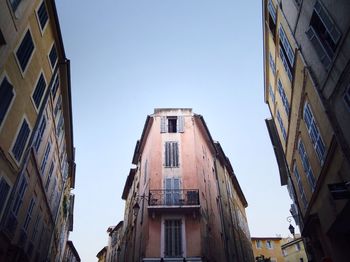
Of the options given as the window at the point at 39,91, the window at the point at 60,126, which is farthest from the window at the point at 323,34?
the window at the point at 60,126

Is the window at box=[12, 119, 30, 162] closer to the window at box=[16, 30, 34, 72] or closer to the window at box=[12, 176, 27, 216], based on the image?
the window at box=[12, 176, 27, 216]

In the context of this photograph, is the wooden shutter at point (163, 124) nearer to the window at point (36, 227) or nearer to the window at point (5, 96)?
the window at point (36, 227)

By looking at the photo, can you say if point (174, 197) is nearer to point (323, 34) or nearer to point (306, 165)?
point (306, 165)

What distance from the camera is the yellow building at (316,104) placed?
351 inches

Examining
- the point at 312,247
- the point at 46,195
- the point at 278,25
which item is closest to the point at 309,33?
the point at 278,25

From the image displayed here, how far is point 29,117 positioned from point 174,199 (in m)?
10.4

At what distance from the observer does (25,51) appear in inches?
474

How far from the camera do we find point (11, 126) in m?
11.4

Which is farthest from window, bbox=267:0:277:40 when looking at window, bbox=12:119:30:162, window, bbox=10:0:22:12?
window, bbox=12:119:30:162

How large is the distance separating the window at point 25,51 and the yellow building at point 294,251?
157ft

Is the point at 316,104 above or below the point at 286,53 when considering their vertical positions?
below

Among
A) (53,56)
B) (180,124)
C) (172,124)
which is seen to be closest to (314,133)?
(53,56)

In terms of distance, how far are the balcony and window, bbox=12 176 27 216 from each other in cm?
772

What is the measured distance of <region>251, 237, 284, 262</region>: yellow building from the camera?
57.4 m
